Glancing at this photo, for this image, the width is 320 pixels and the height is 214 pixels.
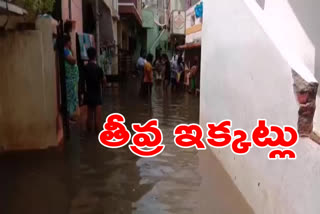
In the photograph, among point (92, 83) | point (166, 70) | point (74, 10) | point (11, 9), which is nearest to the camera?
point (11, 9)

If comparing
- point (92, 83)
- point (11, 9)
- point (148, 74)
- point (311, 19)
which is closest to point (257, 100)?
point (311, 19)

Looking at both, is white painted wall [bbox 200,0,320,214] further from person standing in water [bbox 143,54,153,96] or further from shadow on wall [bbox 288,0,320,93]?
person standing in water [bbox 143,54,153,96]

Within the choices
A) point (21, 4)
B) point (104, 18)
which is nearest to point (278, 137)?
point (21, 4)

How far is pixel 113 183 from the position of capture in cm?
562

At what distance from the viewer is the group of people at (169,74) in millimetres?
14498

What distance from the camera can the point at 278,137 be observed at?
12.4ft

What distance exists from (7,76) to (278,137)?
4.47m

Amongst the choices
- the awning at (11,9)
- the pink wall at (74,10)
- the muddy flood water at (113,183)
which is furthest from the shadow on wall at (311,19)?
the pink wall at (74,10)

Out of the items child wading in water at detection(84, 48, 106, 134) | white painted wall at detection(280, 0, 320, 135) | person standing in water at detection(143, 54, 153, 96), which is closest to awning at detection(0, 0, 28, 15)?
child wading in water at detection(84, 48, 106, 134)

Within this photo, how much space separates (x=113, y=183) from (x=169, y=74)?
16379 millimetres

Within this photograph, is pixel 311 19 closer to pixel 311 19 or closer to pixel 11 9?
pixel 311 19

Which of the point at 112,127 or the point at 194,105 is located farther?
the point at 194,105

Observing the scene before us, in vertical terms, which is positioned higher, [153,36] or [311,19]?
[153,36]

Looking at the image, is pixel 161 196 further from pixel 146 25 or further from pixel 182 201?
pixel 146 25
